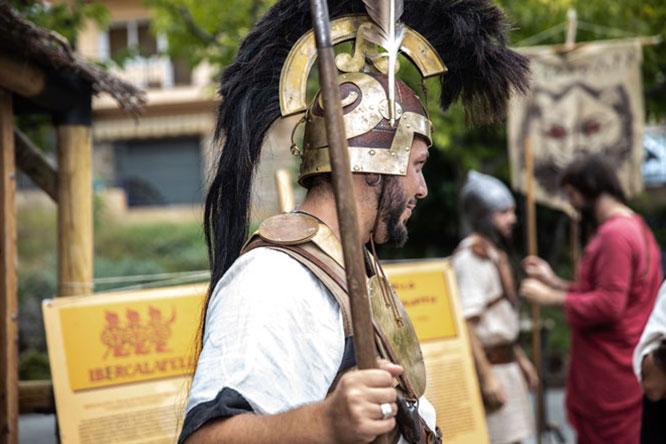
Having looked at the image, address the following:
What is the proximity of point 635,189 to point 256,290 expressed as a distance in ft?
15.8

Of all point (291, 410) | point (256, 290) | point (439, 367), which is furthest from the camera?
point (439, 367)

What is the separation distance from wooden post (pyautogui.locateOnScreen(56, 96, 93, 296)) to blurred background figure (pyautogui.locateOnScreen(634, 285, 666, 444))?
7.70ft

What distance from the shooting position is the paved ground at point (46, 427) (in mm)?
6066

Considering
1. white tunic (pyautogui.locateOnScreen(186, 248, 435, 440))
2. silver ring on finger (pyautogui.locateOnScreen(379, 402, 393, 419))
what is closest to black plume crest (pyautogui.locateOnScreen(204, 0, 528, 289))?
white tunic (pyautogui.locateOnScreen(186, 248, 435, 440))

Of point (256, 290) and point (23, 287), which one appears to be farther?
point (23, 287)

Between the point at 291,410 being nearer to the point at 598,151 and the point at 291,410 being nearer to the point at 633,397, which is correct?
the point at 633,397

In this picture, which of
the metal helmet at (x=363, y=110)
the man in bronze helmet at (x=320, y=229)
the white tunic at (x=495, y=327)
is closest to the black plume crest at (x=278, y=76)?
the man in bronze helmet at (x=320, y=229)

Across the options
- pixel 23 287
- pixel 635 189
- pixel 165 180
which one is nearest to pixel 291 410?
pixel 635 189

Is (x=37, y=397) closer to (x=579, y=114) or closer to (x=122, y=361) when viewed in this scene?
(x=122, y=361)

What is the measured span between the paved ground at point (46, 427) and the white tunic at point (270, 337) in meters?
3.21

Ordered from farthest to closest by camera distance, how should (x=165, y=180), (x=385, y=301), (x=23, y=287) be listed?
(x=165, y=180) < (x=23, y=287) < (x=385, y=301)

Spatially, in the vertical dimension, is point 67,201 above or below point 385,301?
above

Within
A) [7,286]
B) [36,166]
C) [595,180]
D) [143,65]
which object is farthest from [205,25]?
[143,65]

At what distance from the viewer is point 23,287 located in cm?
1133
